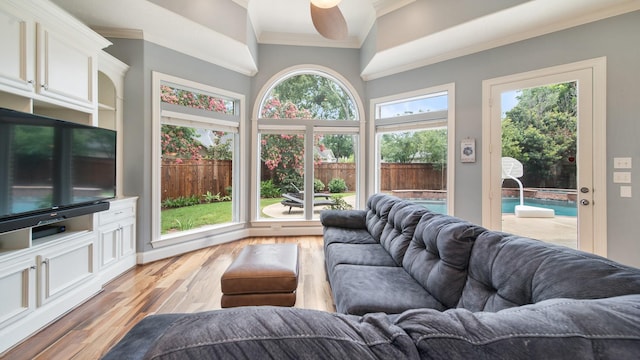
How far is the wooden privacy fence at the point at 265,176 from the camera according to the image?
388 cm

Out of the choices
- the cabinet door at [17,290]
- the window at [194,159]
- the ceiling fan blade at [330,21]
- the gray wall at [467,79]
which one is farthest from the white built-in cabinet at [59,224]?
the ceiling fan blade at [330,21]

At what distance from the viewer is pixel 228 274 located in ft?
6.63

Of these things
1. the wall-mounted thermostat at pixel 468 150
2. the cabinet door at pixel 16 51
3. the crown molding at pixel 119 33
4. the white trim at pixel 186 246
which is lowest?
the white trim at pixel 186 246

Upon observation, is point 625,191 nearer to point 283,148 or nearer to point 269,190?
point 283,148

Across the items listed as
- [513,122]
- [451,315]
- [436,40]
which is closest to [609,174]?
[513,122]

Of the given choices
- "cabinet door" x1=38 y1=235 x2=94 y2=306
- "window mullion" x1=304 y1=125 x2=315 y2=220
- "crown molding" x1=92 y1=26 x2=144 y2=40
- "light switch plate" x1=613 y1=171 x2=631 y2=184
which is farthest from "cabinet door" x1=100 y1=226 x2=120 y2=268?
"light switch plate" x1=613 y1=171 x2=631 y2=184

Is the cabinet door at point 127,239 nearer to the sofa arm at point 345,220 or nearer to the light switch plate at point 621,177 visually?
the sofa arm at point 345,220

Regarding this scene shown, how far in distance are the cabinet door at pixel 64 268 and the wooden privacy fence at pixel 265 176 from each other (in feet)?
4.29

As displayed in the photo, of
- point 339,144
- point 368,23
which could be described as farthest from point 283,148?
point 368,23

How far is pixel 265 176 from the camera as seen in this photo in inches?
189

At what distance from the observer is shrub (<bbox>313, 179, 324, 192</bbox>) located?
4.93 m

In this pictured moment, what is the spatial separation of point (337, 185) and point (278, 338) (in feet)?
14.9

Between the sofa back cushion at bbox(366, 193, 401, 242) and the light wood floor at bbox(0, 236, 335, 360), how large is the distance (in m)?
0.79

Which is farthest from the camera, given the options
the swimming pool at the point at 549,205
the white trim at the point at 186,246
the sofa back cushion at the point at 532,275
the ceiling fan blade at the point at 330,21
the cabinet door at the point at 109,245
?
the white trim at the point at 186,246
